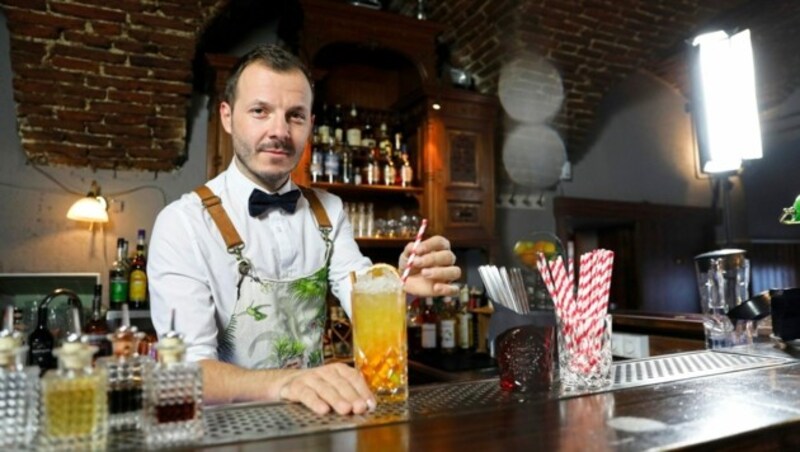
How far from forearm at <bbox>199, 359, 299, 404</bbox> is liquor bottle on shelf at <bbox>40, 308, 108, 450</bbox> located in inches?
12.7

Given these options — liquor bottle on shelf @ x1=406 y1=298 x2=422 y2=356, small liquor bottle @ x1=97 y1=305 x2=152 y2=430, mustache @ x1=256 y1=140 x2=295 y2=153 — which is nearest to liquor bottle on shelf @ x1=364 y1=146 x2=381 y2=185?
liquor bottle on shelf @ x1=406 y1=298 x2=422 y2=356

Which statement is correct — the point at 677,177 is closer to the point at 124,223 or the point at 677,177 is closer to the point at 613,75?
the point at 613,75

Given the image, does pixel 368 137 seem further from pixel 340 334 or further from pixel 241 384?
pixel 241 384

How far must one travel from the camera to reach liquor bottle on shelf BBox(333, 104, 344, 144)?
3.45 m

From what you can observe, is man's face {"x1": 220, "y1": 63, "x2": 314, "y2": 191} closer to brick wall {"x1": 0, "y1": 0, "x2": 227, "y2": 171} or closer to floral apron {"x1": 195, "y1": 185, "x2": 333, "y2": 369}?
floral apron {"x1": 195, "y1": 185, "x2": 333, "y2": 369}

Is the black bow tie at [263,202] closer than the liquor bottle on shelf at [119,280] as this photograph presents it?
Yes

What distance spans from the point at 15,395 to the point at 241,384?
39cm

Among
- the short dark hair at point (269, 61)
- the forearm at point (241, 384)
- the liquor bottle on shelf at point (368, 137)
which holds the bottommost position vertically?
the forearm at point (241, 384)

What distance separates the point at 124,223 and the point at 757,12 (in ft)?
16.7

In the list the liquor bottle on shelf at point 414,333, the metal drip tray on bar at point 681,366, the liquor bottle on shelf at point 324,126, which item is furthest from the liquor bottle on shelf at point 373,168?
the metal drip tray on bar at point 681,366

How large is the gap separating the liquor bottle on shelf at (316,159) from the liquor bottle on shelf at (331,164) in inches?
1.3

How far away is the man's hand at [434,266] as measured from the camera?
1.11 meters

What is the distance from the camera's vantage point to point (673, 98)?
18.2 feet

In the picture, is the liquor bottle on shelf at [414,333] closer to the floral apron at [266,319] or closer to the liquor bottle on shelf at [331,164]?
the liquor bottle on shelf at [331,164]
